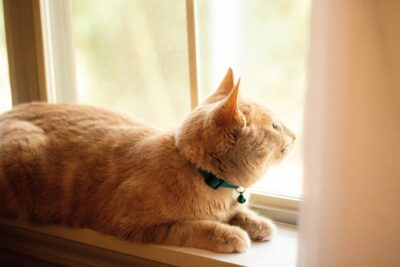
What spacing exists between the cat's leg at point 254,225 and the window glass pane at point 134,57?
523mm

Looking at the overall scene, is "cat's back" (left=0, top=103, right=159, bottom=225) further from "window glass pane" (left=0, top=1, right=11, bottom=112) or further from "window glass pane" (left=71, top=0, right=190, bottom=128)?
"window glass pane" (left=0, top=1, right=11, bottom=112)

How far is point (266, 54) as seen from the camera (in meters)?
1.43

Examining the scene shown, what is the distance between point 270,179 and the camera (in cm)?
152

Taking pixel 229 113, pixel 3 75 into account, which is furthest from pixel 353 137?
pixel 3 75

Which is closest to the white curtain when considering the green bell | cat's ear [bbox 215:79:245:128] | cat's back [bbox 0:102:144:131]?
cat's ear [bbox 215:79:245:128]

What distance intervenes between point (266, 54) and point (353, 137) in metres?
0.66

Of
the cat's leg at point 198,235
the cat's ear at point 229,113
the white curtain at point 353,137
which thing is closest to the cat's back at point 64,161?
the cat's leg at point 198,235

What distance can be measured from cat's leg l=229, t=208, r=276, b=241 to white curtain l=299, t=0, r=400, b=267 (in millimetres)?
388

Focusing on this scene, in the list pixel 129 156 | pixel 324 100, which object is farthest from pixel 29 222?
pixel 324 100

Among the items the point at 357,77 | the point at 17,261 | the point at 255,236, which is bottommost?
the point at 17,261

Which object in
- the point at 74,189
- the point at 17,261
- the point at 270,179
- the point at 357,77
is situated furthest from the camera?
the point at 17,261

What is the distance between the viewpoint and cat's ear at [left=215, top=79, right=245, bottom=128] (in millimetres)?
1110

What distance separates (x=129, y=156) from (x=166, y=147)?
5.6 inches

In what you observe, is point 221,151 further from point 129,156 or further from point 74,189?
point 74,189
